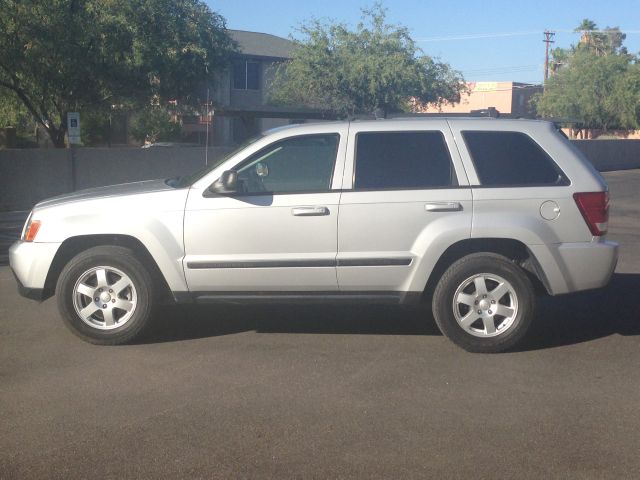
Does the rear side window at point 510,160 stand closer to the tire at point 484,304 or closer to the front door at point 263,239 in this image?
the tire at point 484,304

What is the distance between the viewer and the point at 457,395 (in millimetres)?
5785

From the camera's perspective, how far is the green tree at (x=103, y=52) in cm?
1891

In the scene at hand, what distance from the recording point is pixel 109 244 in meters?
7.10

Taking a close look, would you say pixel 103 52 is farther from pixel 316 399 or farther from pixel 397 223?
pixel 316 399

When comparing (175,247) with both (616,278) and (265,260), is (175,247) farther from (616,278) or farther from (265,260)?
(616,278)

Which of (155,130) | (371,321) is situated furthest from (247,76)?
(371,321)

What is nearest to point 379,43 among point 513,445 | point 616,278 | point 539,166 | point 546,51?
point 616,278

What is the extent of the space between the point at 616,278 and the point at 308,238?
5003 millimetres

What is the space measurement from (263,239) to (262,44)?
45.6m

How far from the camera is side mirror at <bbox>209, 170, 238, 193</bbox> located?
675 cm

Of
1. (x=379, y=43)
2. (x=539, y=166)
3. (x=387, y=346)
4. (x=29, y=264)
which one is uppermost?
(x=379, y=43)

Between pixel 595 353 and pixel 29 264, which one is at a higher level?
pixel 29 264

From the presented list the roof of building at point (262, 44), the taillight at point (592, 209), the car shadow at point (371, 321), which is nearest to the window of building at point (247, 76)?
the roof of building at point (262, 44)

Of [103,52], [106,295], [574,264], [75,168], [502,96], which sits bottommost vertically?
[106,295]
